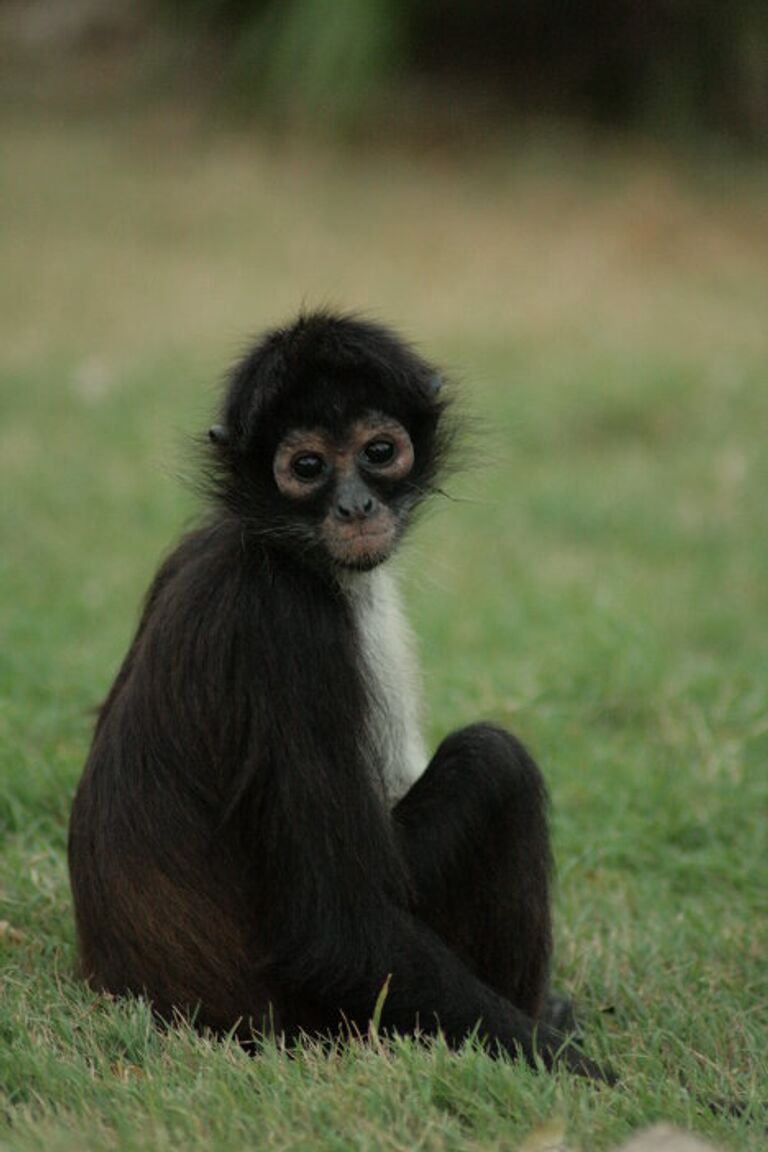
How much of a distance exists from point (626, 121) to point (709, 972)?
447 inches

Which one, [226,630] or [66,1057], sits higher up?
[226,630]

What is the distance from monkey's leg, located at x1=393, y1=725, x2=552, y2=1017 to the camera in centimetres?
411

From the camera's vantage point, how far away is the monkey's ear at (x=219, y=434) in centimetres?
413

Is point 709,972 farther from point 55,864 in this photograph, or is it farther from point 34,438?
point 34,438

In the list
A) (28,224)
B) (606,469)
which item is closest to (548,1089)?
(606,469)

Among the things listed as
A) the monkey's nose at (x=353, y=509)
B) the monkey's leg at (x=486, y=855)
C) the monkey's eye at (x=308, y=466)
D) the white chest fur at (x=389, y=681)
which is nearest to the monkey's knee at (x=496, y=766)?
the monkey's leg at (x=486, y=855)

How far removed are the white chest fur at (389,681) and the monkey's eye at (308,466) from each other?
286mm

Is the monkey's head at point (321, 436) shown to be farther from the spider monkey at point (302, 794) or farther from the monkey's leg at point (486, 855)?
the monkey's leg at point (486, 855)

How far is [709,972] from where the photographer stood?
4.81 metres

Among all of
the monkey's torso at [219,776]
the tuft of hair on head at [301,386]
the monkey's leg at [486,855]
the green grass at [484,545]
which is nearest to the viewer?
the green grass at [484,545]

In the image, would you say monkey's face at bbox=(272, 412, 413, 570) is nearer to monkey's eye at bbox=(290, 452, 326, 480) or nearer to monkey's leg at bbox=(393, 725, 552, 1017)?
monkey's eye at bbox=(290, 452, 326, 480)

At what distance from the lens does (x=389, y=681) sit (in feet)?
14.3

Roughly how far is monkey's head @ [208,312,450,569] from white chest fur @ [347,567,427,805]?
0.16m

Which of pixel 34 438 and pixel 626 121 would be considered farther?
pixel 626 121
